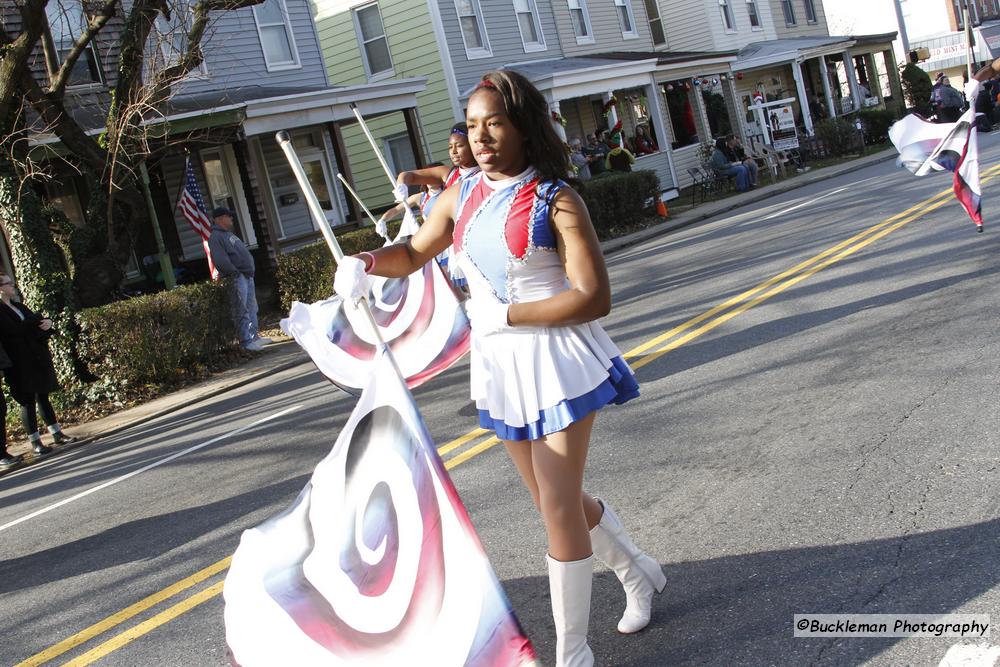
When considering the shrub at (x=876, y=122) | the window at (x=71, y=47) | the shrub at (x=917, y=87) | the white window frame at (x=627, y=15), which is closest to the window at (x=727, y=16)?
the white window frame at (x=627, y=15)

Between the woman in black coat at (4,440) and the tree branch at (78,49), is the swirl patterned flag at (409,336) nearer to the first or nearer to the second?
the woman in black coat at (4,440)

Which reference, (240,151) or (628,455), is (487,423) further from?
(240,151)

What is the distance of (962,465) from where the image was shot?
4.84 m

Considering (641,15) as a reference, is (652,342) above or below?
below

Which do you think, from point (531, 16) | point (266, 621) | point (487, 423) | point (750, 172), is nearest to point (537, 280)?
point (487, 423)

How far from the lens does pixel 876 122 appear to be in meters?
35.8

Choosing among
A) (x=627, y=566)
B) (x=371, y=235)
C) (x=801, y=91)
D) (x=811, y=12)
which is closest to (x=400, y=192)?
(x=627, y=566)

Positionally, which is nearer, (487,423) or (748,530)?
(487,423)

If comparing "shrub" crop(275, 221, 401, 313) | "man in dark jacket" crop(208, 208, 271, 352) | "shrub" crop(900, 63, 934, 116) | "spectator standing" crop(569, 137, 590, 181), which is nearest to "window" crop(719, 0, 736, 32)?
"shrub" crop(900, 63, 934, 116)

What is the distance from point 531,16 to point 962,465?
27450mm

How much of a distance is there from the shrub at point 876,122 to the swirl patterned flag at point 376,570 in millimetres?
35399

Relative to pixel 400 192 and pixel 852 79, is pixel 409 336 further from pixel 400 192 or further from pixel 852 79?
pixel 852 79

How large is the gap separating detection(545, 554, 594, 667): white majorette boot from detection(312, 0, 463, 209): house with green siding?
2449cm

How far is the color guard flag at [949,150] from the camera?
328 inches
